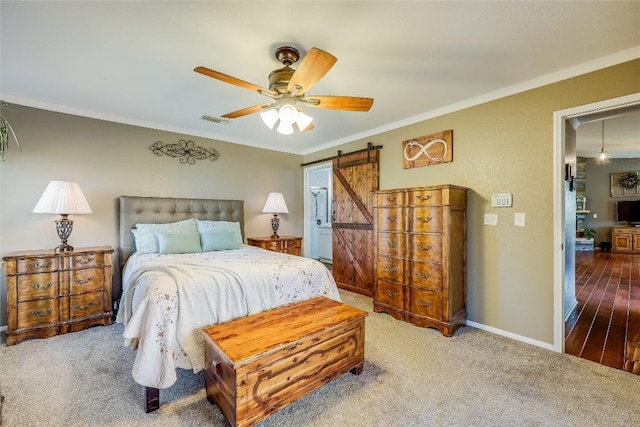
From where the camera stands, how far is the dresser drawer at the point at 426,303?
111 inches

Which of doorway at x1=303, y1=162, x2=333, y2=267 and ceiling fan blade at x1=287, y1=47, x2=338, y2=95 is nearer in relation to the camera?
ceiling fan blade at x1=287, y1=47, x2=338, y2=95

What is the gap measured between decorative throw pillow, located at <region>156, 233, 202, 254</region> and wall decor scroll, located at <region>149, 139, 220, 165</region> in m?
1.26

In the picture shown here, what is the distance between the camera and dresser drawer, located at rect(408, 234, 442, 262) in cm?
283

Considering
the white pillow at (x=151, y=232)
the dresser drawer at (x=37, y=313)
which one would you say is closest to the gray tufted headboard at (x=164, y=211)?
the white pillow at (x=151, y=232)

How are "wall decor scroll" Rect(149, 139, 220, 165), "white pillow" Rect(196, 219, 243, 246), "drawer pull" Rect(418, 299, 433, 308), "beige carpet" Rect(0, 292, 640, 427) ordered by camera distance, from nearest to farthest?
"beige carpet" Rect(0, 292, 640, 427), "drawer pull" Rect(418, 299, 433, 308), "white pillow" Rect(196, 219, 243, 246), "wall decor scroll" Rect(149, 139, 220, 165)

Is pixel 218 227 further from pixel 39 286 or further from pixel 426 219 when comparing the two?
pixel 426 219

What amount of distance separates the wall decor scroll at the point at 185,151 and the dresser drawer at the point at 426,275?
324 centimetres

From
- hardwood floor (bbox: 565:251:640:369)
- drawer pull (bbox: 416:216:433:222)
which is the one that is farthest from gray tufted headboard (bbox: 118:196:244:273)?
hardwood floor (bbox: 565:251:640:369)

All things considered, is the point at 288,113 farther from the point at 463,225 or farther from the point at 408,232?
the point at 463,225

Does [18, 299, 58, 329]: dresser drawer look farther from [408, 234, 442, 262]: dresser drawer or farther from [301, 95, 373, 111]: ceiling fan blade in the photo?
[408, 234, 442, 262]: dresser drawer

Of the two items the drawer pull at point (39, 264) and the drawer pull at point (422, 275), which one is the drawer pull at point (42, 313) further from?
the drawer pull at point (422, 275)

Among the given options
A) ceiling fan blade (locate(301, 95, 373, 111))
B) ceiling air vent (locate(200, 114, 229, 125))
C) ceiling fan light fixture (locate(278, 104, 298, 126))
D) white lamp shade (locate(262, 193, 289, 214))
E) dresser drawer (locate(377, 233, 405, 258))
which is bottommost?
dresser drawer (locate(377, 233, 405, 258))

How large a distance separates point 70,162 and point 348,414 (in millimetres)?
3815

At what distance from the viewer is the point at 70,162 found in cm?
320
